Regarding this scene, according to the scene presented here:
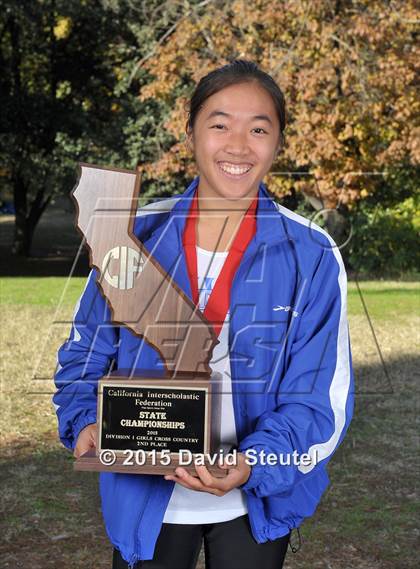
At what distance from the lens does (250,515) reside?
2232mm

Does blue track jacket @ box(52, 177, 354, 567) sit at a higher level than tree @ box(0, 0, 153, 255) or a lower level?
higher

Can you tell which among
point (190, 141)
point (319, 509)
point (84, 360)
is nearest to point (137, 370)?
point (84, 360)

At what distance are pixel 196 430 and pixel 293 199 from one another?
21.0 m

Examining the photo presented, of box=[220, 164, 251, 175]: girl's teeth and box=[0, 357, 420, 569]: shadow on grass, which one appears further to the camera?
box=[0, 357, 420, 569]: shadow on grass

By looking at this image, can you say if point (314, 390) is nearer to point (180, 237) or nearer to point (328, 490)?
point (180, 237)

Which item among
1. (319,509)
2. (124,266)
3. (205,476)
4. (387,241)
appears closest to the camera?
(205,476)

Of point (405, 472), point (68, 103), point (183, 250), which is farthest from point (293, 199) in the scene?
point (183, 250)

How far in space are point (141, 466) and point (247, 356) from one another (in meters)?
0.38

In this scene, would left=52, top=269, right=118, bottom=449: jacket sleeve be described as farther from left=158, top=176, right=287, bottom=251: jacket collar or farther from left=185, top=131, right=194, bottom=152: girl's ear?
left=185, top=131, right=194, bottom=152: girl's ear

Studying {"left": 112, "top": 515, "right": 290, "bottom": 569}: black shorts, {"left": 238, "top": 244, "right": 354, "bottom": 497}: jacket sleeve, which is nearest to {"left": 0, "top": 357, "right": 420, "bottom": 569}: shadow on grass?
{"left": 112, "top": 515, "right": 290, "bottom": 569}: black shorts

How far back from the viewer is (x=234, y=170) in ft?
7.48

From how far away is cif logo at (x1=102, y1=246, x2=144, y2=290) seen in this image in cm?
219

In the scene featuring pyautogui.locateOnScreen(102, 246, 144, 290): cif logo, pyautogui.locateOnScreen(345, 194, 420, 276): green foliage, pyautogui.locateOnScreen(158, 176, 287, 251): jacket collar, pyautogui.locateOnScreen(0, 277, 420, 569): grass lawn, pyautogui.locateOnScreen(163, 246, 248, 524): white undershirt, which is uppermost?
pyautogui.locateOnScreen(158, 176, 287, 251): jacket collar

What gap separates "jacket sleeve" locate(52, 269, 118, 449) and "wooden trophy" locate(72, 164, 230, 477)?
0.12 m
